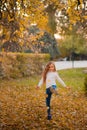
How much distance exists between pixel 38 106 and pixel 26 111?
3.88 ft

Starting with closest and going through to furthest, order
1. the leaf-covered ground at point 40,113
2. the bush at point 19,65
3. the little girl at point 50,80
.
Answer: the leaf-covered ground at point 40,113 → the little girl at point 50,80 → the bush at point 19,65

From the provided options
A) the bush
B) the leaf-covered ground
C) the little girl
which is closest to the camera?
the leaf-covered ground

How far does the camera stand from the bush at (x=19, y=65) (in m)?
22.5

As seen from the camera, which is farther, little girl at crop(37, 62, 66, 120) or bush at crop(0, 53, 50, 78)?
bush at crop(0, 53, 50, 78)

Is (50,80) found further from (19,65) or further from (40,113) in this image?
(19,65)

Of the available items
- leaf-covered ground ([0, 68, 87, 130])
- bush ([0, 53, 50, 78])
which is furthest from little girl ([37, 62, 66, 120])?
bush ([0, 53, 50, 78])

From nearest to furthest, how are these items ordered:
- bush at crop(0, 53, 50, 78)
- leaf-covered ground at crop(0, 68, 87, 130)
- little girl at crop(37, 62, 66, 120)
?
1. leaf-covered ground at crop(0, 68, 87, 130)
2. little girl at crop(37, 62, 66, 120)
3. bush at crop(0, 53, 50, 78)

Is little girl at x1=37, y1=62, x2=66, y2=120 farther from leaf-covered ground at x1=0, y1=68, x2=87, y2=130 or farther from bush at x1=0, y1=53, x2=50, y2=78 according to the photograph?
bush at x1=0, y1=53, x2=50, y2=78

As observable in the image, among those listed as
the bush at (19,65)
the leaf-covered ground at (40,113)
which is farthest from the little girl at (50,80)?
the bush at (19,65)

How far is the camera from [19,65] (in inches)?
976

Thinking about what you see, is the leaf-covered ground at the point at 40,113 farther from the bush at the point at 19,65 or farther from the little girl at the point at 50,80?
the bush at the point at 19,65

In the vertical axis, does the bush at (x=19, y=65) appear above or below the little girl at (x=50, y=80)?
below

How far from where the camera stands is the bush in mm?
22469

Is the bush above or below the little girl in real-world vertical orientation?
below
